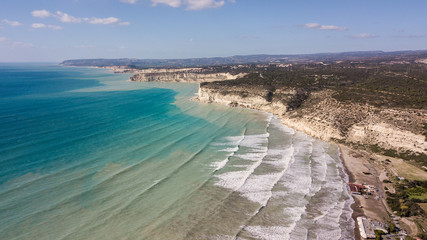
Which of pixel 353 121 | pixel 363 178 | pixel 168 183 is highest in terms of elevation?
pixel 353 121

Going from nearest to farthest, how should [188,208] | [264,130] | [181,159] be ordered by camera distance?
[188,208] < [181,159] < [264,130]

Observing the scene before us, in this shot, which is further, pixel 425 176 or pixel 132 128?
pixel 132 128

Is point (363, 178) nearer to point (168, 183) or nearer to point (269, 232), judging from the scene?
point (269, 232)

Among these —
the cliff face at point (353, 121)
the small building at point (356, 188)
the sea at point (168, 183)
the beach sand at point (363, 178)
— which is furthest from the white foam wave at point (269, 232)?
the cliff face at point (353, 121)

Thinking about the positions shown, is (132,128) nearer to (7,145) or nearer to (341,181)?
(7,145)

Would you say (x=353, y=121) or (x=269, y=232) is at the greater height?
(x=353, y=121)

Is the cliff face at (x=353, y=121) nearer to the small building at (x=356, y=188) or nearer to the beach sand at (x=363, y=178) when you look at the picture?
the beach sand at (x=363, y=178)

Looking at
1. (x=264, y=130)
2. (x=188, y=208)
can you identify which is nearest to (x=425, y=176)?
(x=264, y=130)

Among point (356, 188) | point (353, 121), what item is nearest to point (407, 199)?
point (356, 188)
